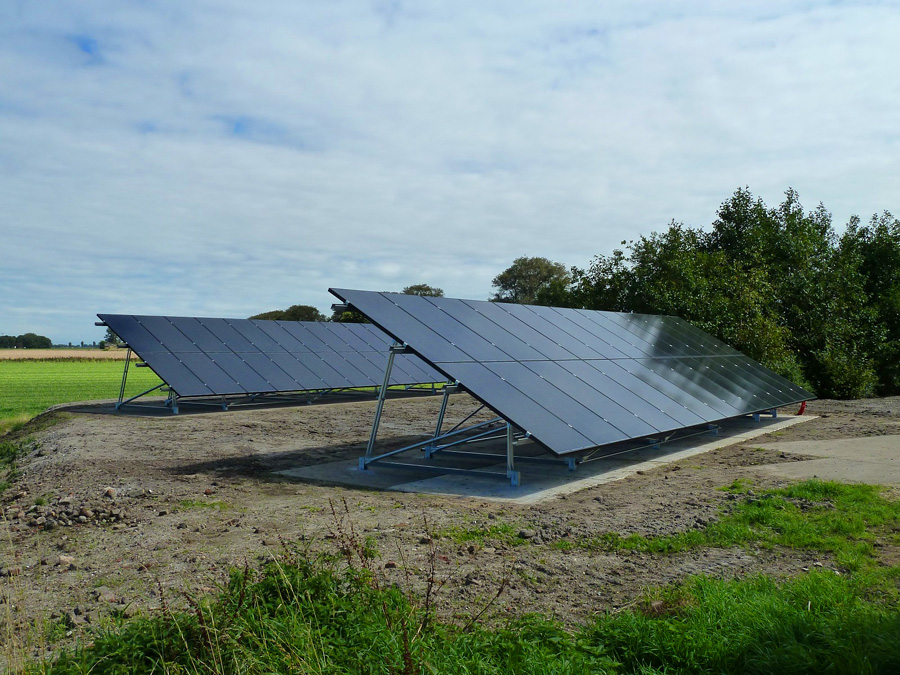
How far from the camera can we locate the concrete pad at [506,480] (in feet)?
30.7

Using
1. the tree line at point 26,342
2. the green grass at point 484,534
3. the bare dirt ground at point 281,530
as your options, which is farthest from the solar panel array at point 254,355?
the tree line at point 26,342

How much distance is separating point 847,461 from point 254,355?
17469 millimetres

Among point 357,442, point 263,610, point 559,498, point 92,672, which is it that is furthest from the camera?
point 357,442

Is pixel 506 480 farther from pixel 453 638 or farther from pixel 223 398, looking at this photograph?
pixel 223 398

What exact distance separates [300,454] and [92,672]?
29.2 ft

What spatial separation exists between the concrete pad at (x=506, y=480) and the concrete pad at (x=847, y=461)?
1.56 meters

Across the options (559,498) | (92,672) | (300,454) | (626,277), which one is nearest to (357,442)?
(300,454)

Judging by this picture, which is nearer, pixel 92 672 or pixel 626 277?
pixel 92 672

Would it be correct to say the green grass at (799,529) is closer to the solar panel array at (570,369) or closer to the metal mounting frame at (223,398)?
the solar panel array at (570,369)

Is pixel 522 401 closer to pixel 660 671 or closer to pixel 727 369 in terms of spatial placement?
pixel 660 671

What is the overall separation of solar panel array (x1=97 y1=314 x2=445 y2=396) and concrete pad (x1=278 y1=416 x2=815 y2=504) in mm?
9947

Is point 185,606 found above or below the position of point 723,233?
below

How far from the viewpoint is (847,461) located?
35.3 feet

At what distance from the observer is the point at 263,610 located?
429cm
